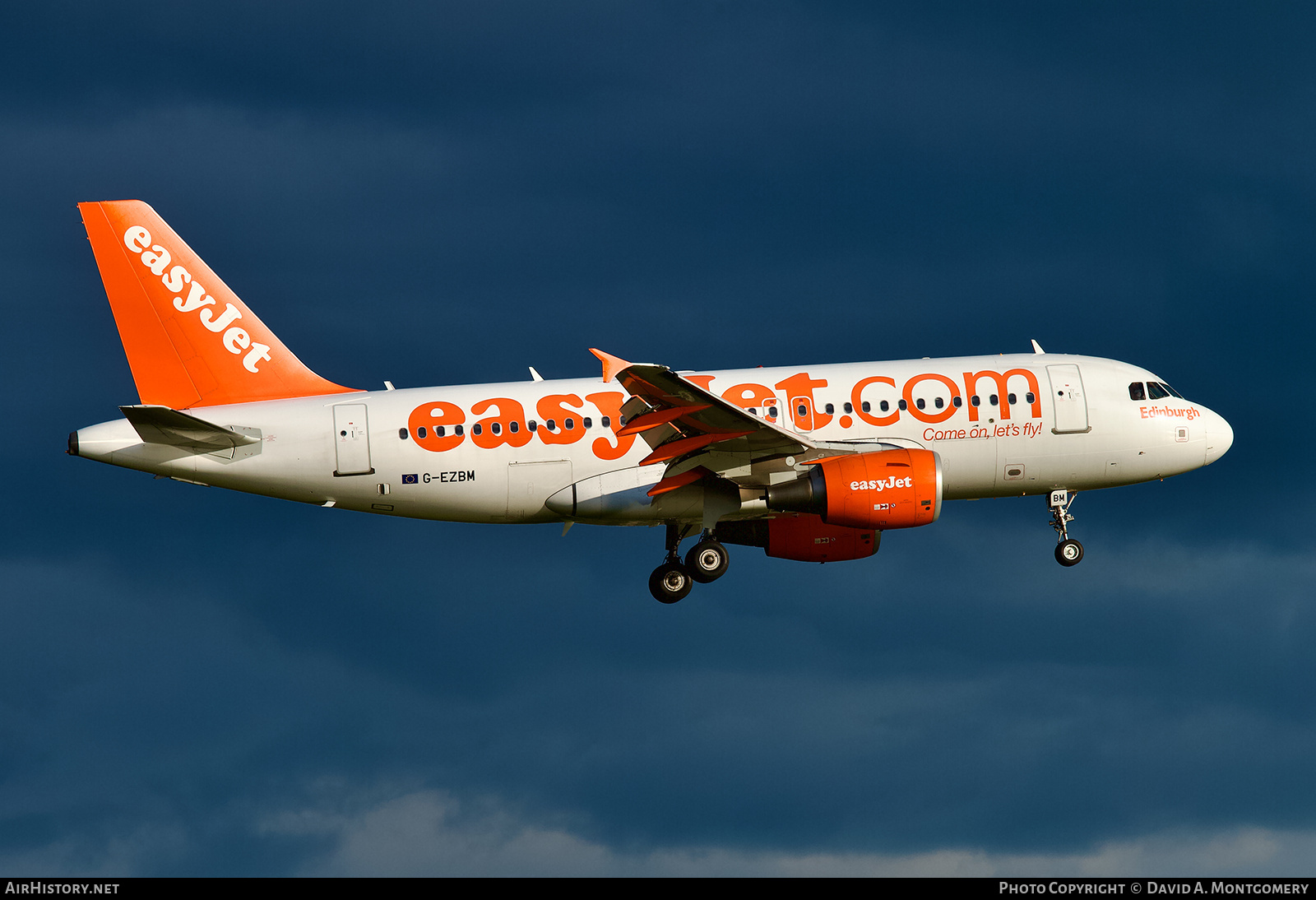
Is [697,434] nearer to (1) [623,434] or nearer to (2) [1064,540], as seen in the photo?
(1) [623,434]

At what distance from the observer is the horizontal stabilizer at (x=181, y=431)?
37.9m

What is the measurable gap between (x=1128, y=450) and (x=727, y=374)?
11.7 metres

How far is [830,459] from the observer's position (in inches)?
1522

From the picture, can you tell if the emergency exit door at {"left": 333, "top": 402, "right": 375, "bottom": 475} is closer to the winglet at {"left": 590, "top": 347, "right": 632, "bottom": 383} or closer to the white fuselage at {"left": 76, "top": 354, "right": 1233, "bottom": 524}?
the white fuselage at {"left": 76, "top": 354, "right": 1233, "bottom": 524}

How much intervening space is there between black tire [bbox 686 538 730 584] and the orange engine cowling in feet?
14.2

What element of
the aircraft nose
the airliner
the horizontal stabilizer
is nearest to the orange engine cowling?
the airliner

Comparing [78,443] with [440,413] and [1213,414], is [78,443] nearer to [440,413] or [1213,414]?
[440,413]

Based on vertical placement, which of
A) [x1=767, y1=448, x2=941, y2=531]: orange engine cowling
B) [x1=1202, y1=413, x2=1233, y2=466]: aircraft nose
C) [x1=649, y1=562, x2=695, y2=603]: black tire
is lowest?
[x1=649, y1=562, x2=695, y2=603]: black tire

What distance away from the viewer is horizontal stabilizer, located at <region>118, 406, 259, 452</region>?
37.9 meters

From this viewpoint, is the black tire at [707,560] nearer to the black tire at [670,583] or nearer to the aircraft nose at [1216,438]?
the black tire at [670,583]

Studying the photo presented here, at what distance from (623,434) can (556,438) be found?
1843 mm

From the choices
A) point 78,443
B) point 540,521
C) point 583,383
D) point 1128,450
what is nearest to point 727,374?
point 583,383

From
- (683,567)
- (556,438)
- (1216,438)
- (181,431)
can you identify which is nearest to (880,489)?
(683,567)

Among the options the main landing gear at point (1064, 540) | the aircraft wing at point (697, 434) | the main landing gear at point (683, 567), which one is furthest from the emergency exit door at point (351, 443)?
the main landing gear at point (1064, 540)
